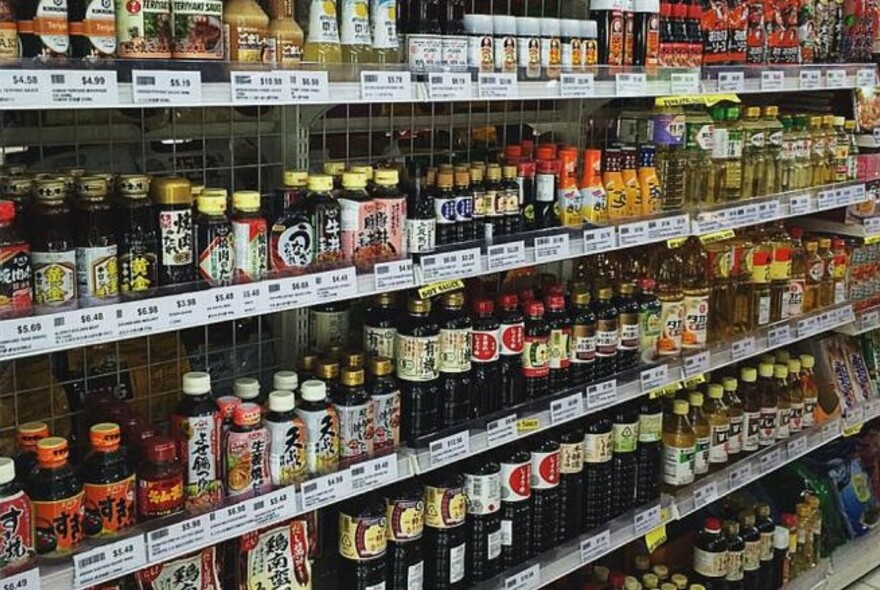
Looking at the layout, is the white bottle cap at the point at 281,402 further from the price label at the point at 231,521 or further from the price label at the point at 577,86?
the price label at the point at 577,86

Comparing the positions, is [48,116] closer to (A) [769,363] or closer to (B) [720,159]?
(B) [720,159]

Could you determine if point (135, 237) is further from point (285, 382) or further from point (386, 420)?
point (386, 420)

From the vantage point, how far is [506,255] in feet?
7.66

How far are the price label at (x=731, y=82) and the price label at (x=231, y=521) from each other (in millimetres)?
1718

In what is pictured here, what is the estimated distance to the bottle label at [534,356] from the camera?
2.51 meters

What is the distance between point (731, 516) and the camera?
3408 mm

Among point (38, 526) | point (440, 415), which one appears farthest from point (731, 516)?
point (38, 526)

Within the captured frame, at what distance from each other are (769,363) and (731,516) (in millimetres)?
521

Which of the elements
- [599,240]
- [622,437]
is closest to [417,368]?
[599,240]

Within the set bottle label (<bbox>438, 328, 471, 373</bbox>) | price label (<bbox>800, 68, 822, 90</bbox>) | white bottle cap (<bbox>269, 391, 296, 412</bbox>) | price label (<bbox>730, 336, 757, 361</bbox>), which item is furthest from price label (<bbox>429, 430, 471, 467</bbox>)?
price label (<bbox>800, 68, 822, 90</bbox>)

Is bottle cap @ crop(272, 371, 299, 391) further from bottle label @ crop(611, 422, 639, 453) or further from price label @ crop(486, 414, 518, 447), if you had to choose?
bottle label @ crop(611, 422, 639, 453)

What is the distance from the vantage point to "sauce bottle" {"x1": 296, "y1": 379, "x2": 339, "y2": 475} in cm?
205

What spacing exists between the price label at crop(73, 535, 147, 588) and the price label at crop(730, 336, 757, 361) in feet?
6.43

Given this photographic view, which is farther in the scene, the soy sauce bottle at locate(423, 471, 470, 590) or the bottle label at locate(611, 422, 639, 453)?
the bottle label at locate(611, 422, 639, 453)
